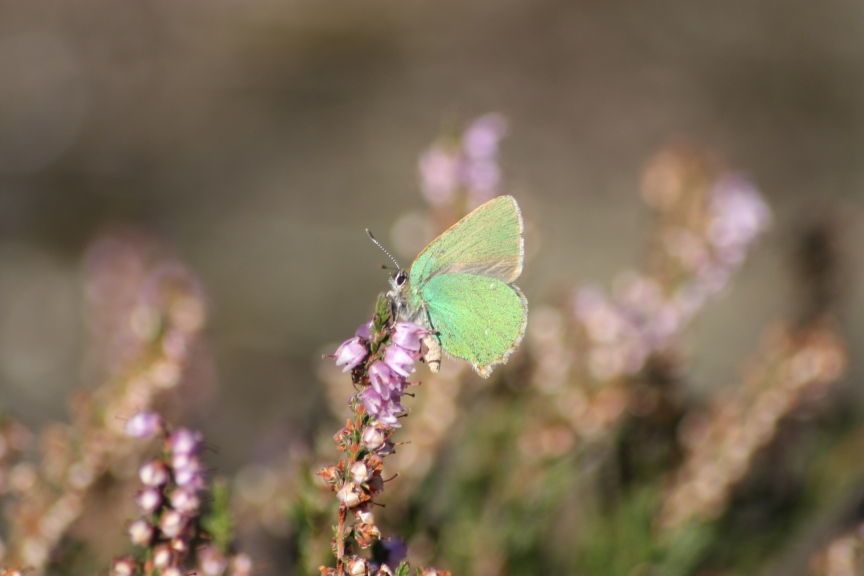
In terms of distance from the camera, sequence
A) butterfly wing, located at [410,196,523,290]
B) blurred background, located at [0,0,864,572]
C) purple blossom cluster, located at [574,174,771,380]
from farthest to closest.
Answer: blurred background, located at [0,0,864,572] → purple blossom cluster, located at [574,174,771,380] → butterfly wing, located at [410,196,523,290]

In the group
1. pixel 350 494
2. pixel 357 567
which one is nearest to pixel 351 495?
pixel 350 494

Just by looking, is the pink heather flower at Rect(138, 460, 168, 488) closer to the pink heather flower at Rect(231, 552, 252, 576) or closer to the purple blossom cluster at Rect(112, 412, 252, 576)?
the purple blossom cluster at Rect(112, 412, 252, 576)

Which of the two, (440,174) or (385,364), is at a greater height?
(440,174)

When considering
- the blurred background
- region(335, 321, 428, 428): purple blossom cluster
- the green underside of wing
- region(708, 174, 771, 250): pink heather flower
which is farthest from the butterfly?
the blurred background

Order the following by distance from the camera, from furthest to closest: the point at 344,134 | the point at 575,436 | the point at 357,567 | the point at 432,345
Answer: the point at 344,134
the point at 575,436
the point at 432,345
the point at 357,567

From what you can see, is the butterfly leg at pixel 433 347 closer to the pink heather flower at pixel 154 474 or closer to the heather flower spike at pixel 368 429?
the heather flower spike at pixel 368 429

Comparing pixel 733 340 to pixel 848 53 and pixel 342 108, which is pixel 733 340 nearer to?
pixel 848 53

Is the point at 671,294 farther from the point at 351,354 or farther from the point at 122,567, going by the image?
the point at 122,567

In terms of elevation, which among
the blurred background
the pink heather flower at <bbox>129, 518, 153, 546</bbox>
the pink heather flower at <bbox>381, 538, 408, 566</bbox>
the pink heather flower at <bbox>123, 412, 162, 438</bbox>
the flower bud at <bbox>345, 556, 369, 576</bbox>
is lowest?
the flower bud at <bbox>345, 556, 369, 576</bbox>
